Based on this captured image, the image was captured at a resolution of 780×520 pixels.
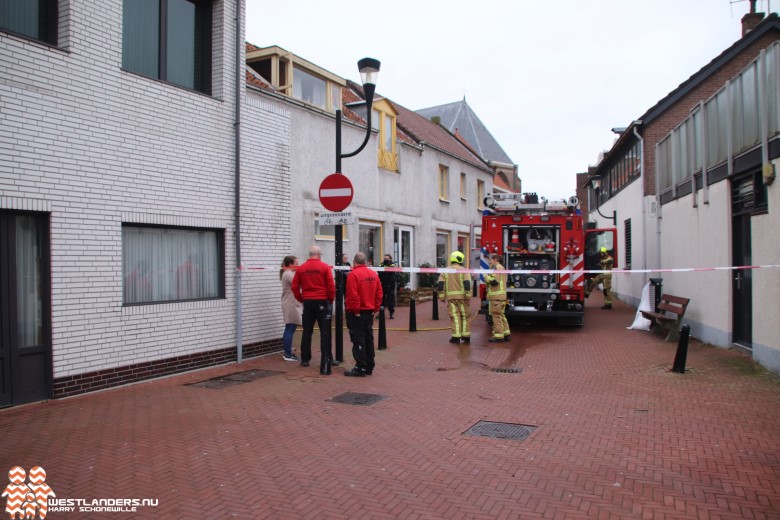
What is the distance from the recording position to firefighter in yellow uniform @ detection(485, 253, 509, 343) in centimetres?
1201

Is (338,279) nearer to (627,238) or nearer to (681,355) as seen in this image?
(681,355)

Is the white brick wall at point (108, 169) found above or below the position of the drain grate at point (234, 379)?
above

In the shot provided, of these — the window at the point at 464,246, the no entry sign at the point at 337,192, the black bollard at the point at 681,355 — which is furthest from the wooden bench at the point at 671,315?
the window at the point at 464,246

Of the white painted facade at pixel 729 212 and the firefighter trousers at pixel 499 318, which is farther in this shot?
the firefighter trousers at pixel 499 318

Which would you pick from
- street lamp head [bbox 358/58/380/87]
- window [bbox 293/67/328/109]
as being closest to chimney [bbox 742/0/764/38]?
window [bbox 293/67/328/109]

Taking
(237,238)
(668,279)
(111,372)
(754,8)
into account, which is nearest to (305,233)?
(237,238)

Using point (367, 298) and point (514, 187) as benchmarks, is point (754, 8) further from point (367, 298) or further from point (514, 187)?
point (514, 187)

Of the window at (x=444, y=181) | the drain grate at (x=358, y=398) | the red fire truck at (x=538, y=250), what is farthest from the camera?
the window at (x=444, y=181)

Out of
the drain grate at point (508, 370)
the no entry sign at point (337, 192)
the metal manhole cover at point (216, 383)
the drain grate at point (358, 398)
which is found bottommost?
the drain grate at point (508, 370)

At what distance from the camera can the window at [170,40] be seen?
8.13 metres

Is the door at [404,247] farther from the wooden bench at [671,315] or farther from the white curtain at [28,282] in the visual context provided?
the white curtain at [28,282]

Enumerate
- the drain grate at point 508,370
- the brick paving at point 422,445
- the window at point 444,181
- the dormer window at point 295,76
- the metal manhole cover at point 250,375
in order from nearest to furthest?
the brick paving at point 422,445 < the metal manhole cover at point 250,375 < the drain grate at point 508,370 < the dormer window at point 295,76 < the window at point 444,181

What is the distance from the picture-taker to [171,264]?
8.62 m

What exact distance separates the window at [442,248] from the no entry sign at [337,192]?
14.9 metres
